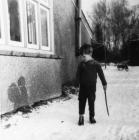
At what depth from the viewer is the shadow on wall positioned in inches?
197

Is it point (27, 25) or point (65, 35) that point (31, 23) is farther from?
point (65, 35)

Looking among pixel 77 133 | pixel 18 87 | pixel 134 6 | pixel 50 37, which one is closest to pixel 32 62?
pixel 18 87

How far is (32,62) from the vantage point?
19.5ft

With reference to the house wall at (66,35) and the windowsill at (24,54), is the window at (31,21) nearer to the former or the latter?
the windowsill at (24,54)

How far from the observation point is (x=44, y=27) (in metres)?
7.17

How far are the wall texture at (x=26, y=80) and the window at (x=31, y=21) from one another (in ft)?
2.09

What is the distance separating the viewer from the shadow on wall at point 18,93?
5.00 metres

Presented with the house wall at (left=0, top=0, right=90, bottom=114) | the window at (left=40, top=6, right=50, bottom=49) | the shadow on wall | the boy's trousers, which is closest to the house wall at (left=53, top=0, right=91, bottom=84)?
the house wall at (left=0, top=0, right=90, bottom=114)

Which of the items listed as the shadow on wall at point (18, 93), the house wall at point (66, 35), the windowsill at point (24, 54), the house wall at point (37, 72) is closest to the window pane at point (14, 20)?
the windowsill at point (24, 54)

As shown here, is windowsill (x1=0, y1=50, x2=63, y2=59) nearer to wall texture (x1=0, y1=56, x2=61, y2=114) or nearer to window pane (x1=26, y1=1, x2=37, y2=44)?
wall texture (x1=0, y1=56, x2=61, y2=114)

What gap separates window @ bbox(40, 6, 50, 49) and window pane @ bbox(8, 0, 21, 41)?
1394 millimetres

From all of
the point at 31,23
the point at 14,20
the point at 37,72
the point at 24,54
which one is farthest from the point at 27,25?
the point at 37,72

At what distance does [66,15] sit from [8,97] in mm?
5991

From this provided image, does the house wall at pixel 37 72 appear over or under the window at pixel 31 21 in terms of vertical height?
under
